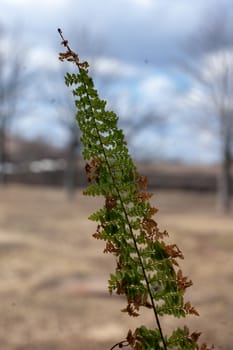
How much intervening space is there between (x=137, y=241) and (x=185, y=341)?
28 centimetres

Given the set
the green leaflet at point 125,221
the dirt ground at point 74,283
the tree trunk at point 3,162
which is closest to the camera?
the green leaflet at point 125,221

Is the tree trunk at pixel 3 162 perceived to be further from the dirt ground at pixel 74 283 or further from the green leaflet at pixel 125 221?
the green leaflet at pixel 125 221

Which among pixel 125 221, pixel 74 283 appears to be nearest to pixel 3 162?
pixel 74 283

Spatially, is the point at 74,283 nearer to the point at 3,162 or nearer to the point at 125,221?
the point at 125,221

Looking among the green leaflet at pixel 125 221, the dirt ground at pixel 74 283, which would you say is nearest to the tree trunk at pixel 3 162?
the dirt ground at pixel 74 283

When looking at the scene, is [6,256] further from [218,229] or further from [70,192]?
[70,192]

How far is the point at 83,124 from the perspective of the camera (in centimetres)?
143

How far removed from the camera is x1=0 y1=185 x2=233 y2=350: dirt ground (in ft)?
10.1

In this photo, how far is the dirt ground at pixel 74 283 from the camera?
10.1 ft

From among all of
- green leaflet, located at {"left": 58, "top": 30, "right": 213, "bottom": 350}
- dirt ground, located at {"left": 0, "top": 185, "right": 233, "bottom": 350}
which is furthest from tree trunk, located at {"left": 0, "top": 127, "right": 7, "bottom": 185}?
green leaflet, located at {"left": 58, "top": 30, "right": 213, "bottom": 350}

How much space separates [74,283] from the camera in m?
6.41

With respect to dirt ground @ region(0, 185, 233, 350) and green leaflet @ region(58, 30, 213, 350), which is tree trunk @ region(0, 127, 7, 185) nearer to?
dirt ground @ region(0, 185, 233, 350)

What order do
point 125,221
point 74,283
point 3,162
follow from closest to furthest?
1. point 125,221
2. point 74,283
3. point 3,162

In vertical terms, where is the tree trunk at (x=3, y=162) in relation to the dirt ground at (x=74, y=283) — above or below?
above
